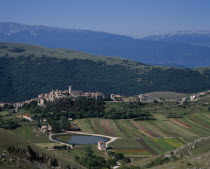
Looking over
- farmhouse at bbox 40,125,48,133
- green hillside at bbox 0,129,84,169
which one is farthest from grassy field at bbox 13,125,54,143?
green hillside at bbox 0,129,84,169

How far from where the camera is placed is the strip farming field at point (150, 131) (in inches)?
2203

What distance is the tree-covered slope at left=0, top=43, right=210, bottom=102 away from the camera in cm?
15321

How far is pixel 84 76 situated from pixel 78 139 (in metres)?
114

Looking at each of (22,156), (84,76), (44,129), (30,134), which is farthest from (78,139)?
(84,76)

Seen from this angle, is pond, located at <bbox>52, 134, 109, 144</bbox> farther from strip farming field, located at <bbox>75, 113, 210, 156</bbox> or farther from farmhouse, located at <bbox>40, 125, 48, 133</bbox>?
farmhouse, located at <bbox>40, 125, 48, 133</bbox>

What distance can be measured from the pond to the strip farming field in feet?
9.28

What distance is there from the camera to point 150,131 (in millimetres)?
67875

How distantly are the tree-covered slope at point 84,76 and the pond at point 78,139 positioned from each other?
75.0 metres

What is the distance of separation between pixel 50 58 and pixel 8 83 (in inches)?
1469

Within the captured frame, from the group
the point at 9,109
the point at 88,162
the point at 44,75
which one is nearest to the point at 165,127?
the point at 88,162

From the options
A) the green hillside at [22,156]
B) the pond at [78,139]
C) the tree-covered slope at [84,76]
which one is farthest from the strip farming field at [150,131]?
the tree-covered slope at [84,76]

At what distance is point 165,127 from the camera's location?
2785 inches

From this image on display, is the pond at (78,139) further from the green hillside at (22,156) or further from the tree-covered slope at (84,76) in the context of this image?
the tree-covered slope at (84,76)

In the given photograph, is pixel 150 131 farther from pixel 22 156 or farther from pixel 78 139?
pixel 22 156
